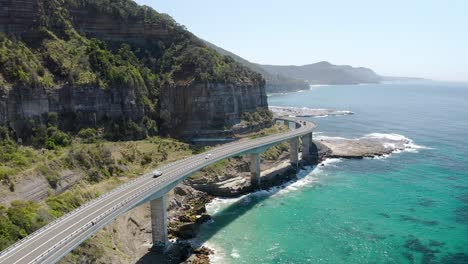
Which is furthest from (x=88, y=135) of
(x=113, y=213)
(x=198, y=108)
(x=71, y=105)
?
(x=113, y=213)

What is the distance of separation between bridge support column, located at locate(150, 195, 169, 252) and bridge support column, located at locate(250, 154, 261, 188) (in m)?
34.8

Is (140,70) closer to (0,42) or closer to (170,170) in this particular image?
(0,42)

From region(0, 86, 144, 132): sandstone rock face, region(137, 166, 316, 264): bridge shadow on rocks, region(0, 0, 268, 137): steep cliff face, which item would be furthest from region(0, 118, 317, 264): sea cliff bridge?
region(0, 86, 144, 132): sandstone rock face

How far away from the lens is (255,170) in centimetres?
9650

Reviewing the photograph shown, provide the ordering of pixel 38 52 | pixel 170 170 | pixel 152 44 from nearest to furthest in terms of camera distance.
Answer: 1. pixel 170 170
2. pixel 38 52
3. pixel 152 44

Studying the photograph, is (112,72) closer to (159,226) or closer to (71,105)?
(71,105)

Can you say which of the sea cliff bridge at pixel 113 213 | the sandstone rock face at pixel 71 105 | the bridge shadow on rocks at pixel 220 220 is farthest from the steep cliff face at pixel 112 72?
the bridge shadow on rocks at pixel 220 220

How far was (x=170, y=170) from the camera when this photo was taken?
7600 cm

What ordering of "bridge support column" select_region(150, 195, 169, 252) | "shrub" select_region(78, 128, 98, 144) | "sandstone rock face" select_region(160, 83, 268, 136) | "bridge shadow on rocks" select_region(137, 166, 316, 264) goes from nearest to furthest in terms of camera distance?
1. "bridge shadow on rocks" select_region(137, 166, 316, 264)
2. "bridge support column" select_region(150, 195, 169, 252)
3. "shrub" select_region(78, 128, 98, 144)
4. "sandstone rock face" select_region(160, 83, 268, 136)

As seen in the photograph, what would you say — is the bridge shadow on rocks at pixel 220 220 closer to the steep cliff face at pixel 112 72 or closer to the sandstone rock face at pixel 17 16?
the steep cliff face at pixel 112 72

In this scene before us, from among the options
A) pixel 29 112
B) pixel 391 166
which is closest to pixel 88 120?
pixel 29 112

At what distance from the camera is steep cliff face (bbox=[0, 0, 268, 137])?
83.3 metres

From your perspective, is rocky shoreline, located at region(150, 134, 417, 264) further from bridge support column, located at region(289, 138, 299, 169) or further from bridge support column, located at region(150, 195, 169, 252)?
bridge support column, located at region(289, 138, 299, 169)

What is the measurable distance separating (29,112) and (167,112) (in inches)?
1494
